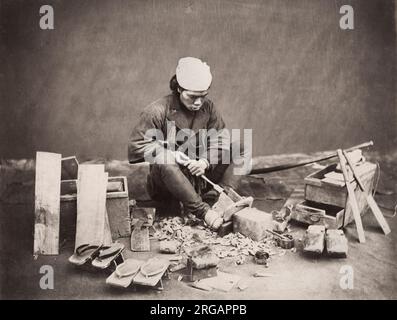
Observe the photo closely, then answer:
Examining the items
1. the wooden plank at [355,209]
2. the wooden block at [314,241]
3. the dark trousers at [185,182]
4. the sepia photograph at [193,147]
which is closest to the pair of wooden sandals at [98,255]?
the sepia photograph at [193,147]

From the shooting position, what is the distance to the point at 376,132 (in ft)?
14.9

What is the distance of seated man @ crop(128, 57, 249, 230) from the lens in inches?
170

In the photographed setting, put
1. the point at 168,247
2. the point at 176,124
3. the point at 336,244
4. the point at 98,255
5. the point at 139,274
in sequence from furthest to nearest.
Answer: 1. the point at 176,124
2. the point at 168,247
3. the point at 336,244
4. the point at 98,255
5. the point at 139,274

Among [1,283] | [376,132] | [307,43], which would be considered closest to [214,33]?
[307,43]

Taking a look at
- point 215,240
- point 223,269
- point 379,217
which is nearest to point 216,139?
point 215,240

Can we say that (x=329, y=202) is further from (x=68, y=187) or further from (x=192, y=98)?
(x=68, y=187)

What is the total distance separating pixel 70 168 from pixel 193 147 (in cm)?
113

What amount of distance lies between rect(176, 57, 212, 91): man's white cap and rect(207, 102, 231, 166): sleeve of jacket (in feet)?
0.99

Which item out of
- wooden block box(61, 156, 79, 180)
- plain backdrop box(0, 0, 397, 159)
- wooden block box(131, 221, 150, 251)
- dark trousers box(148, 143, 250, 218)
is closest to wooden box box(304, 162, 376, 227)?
plain backdrop box(0, 0, 397, 159)

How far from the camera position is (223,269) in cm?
392

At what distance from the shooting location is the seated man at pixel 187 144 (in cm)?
432
